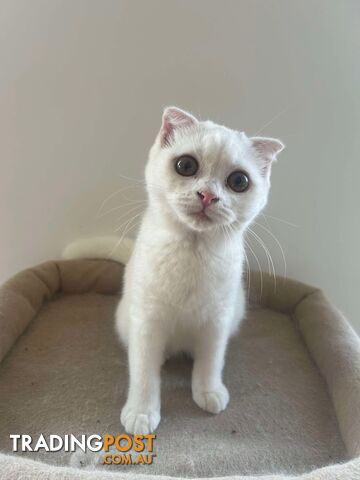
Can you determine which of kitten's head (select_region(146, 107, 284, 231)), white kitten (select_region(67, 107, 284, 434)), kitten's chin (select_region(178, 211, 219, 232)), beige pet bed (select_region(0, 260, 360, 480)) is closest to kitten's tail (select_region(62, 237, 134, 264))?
beige pet bed (select_region(0, 260, 360, 480))

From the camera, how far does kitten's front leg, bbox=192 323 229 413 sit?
965mm

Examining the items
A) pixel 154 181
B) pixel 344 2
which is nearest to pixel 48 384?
pixel 154 181

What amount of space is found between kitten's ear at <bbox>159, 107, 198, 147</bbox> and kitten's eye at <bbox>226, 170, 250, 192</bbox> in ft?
0.54

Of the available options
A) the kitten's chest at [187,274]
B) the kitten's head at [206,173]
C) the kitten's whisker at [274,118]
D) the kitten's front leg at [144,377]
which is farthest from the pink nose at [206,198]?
the kitten's whisker at [274,118]

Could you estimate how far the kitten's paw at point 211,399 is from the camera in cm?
96

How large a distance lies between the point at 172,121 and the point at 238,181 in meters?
0.22

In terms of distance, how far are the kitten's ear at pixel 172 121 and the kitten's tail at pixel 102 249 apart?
645mm

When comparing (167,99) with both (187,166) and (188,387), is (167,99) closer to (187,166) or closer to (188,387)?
(187,166)

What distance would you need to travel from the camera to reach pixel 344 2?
49.3 inches

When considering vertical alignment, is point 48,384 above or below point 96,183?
below

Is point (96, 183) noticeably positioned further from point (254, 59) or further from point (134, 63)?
point (254, 59)

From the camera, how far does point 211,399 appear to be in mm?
964

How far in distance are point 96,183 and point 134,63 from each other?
448 millimetres

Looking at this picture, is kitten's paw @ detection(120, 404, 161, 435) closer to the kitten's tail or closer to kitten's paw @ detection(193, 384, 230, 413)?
kitten's paw @ detection(193, 384, 230, 413)
